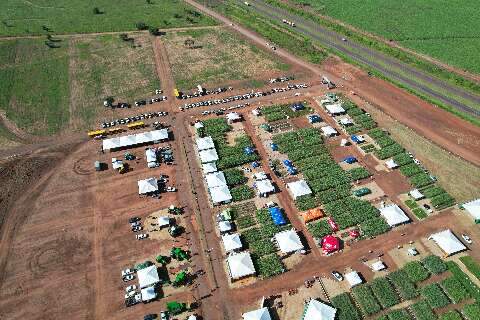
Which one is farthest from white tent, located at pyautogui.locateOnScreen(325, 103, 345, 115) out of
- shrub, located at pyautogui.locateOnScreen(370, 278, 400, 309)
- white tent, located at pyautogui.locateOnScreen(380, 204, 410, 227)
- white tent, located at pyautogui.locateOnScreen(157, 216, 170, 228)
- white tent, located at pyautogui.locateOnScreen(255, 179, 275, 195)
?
white tent, located at pyautogui.locateOnScreen(157, 216, 170, 228)

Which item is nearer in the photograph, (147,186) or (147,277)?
(147,277)

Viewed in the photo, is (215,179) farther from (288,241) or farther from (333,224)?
(333,224)

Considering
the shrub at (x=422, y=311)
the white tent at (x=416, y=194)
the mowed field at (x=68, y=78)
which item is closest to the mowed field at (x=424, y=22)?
the white tent at (x=416, y=194)

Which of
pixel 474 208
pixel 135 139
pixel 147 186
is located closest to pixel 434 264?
pixel 474 208

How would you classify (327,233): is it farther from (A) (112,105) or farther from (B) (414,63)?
(B) (414,63)

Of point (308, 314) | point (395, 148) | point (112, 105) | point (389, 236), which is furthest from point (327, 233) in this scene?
point (112, 105)
